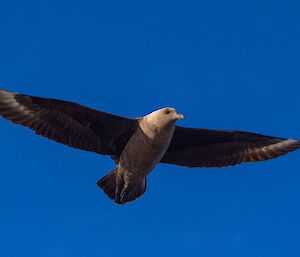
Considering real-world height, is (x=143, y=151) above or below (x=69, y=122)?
below

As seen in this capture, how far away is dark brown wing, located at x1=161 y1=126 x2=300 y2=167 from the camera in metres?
7.43

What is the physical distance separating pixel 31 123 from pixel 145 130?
1.61 meters

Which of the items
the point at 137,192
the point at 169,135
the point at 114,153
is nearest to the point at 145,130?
the point at 169,135

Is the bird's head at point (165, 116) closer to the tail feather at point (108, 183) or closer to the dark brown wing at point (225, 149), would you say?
the dark brown wing at point (225, 149)

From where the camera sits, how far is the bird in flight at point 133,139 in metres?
6.57

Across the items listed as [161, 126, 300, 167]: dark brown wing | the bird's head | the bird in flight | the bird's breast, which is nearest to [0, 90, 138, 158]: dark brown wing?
the bird in flight

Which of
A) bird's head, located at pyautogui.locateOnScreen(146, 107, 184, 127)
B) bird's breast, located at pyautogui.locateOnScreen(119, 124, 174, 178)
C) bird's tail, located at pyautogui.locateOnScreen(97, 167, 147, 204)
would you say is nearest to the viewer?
bird's head, located at pyautogui.locateOnScreen(146, 107, 184, 127)

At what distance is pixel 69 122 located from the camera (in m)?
6.79

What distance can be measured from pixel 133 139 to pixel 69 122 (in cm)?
95

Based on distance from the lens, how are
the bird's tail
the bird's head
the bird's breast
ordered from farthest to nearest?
1. the bird's tail
2. the bird's breast
3. the bird's head

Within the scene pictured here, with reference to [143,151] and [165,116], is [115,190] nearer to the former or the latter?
[143,151]

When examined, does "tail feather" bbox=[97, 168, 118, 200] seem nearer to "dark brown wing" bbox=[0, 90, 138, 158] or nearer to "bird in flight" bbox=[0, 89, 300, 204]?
"bird in flight" bbox=[0, 89, 300, 204]

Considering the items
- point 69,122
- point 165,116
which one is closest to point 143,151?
point 165,116

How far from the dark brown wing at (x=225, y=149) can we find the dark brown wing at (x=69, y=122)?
966mm
